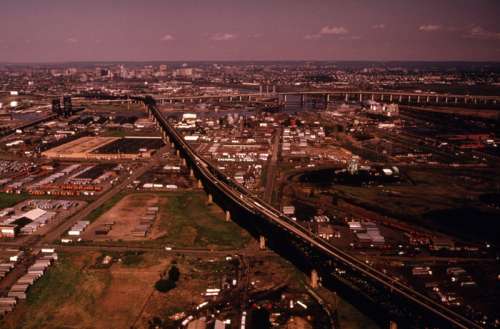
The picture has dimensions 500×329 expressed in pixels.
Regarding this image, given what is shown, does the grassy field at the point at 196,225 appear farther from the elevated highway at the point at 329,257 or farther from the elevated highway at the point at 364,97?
the elevated highway at the point at 364,97

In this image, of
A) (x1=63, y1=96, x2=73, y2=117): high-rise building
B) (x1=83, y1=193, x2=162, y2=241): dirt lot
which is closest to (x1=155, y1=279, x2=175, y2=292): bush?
(x1=83, y1=193, x2=162, y2=241): dirt lot

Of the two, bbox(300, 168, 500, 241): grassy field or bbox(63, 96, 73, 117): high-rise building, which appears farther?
bbox(63, 96, 73, 117): high-rise building

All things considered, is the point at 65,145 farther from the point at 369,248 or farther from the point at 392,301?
the point at 392,301

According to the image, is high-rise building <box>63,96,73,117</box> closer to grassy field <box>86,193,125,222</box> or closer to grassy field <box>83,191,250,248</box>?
grassy field <box>86,193,125,222</box>

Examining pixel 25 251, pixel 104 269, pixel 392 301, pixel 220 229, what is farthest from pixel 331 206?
pixel 25 251

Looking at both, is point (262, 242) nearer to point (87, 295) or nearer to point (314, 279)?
point (314, 279)
